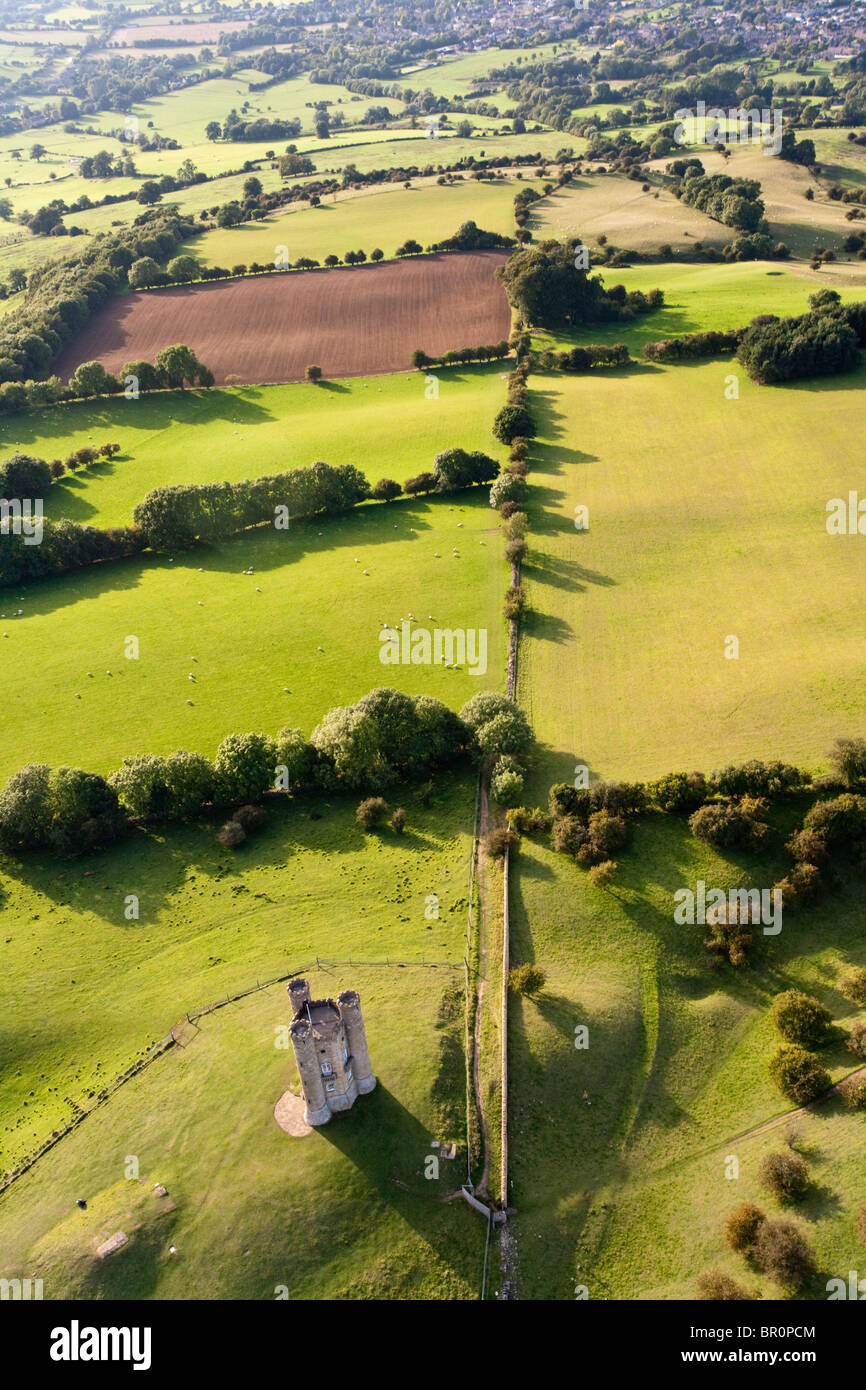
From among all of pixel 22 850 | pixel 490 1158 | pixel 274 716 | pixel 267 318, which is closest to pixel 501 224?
pixel 267 318

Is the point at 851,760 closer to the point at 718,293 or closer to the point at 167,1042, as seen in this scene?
the point at 167,1042

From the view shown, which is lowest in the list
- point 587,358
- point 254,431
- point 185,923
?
point 185,923

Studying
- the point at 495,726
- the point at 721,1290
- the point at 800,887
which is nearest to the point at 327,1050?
the point at 721,1290

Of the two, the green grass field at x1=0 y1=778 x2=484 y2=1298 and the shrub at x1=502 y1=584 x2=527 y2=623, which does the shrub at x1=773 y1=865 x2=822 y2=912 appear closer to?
the green grass field at x1=0 y1=778 x2=484 y2=1298

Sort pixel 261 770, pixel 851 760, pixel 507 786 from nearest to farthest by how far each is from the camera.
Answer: pixel 851 760, pixel 507 786, pixel 261 770

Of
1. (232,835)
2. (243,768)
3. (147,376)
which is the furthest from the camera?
(147,376)

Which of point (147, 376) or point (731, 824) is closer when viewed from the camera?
point (731, 824)
